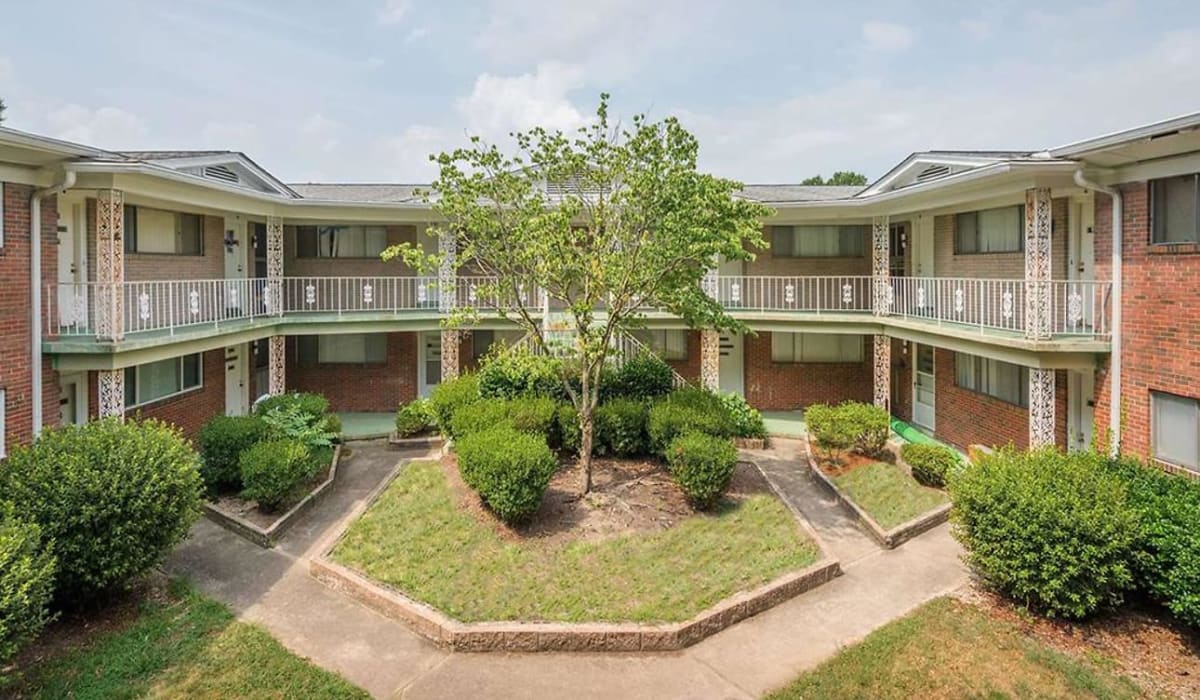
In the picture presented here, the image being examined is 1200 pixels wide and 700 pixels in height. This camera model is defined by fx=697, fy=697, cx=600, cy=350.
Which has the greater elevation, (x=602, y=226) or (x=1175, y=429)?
(x=602, y=226)

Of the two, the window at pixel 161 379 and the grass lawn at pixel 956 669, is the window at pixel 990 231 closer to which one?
the grass lawn at pixel 956 669

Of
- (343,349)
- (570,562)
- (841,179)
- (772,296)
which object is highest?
(841,179)

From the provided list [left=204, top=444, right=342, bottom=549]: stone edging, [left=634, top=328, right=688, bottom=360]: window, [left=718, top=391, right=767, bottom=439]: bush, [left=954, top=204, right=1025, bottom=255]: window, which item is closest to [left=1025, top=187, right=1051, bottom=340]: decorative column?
[left=954, top=204, right=1025, bottom=255]: window

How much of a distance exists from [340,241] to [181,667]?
13858mm

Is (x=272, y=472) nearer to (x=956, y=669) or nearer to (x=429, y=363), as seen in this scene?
(x=429, y=363)

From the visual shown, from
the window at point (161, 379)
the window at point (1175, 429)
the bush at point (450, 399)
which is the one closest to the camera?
the window at point (1175, 429)

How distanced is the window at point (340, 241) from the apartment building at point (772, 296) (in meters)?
0.05

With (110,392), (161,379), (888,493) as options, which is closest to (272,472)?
(110,392)

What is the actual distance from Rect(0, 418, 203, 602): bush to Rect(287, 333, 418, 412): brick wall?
10.3 meters

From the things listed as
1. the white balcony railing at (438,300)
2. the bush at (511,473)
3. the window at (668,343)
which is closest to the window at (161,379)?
the white balcony railing at (438,300)

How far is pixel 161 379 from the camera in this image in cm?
1444

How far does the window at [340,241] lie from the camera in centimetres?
1922

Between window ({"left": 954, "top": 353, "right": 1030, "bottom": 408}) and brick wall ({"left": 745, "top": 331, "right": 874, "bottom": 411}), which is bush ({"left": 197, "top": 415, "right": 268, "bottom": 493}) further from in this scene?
window ({"left": 954, "top": 353, "right": 1030, "bottom": 408})

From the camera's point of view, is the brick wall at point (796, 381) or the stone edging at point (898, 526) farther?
the brick wall at point (796, 381)
